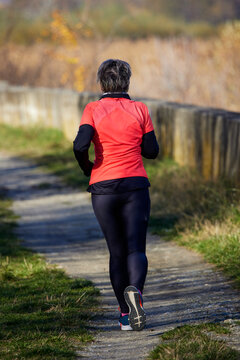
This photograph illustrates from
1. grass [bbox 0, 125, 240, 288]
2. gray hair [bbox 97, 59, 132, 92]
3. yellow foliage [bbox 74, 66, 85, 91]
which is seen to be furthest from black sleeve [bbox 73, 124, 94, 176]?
yellow foliage [bbox 74, 66, 85, 91]

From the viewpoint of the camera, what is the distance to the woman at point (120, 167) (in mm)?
3969

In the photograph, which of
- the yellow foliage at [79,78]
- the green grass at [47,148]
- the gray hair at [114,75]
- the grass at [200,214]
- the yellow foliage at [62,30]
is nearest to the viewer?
the gray hair at [114,75]

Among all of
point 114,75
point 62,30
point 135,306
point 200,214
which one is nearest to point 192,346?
point 135,306

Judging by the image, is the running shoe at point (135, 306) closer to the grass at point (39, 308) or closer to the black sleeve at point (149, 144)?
the grass at point (39, 308)

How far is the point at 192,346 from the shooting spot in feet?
12.2

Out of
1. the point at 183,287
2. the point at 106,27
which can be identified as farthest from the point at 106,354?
the point at 106,27

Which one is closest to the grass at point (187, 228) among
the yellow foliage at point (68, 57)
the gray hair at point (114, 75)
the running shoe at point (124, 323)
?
the running shoe at point (124, 323)

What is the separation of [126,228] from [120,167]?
1.27ft

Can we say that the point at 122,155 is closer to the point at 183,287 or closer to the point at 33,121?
the point at 183,287

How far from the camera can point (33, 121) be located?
1608cm

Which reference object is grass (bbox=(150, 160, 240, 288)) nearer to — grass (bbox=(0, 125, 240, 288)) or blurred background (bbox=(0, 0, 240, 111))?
grass (bbox=(0, 125, 240, 288))

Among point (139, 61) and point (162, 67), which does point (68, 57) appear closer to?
point (139, 61)

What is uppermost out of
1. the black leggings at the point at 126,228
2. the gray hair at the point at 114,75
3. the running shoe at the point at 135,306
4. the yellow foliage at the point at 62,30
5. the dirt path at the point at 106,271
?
the yellow foliage at the point at 62,30

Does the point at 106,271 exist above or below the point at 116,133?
below
